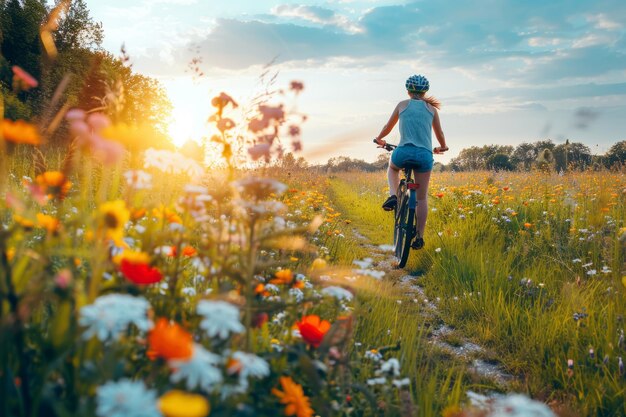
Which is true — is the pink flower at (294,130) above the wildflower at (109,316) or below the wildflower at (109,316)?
above

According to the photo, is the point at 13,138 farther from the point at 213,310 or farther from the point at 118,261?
the point at 213,310

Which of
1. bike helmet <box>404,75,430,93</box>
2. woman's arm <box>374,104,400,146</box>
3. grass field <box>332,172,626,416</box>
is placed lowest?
grass field <box>332,172,626,416</box>

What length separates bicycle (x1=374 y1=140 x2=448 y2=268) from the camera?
221 inches

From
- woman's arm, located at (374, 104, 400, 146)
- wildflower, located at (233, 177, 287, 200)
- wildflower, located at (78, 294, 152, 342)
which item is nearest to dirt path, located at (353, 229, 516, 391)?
wildflower, located at (233, 177, 287, 200)

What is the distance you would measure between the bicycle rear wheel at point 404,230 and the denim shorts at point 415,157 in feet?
1.37

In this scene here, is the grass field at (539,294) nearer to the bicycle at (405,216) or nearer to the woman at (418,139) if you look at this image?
the bicycle at (405,216)

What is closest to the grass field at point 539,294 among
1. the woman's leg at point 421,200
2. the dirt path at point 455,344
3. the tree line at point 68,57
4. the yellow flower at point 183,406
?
the dirt path at point 455,344

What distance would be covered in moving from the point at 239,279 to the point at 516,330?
2.73 meters

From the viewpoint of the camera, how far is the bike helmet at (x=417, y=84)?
580 cm

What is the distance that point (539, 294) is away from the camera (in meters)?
3.78

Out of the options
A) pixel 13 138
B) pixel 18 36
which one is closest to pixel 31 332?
pixel 13 138

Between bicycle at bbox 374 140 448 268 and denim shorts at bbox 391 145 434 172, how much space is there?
0.07m

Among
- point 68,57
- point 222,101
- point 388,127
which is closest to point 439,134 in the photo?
point 388,127

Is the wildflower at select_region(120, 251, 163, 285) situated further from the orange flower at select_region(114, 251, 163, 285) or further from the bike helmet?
the bike helmet
